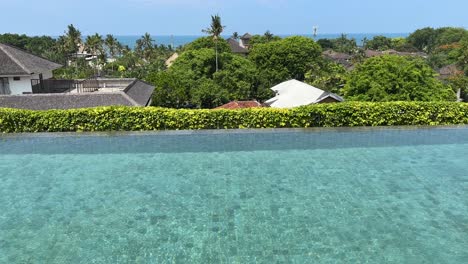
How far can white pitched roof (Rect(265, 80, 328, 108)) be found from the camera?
99.8 feet

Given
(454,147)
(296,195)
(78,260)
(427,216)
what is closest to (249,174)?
(296,195)

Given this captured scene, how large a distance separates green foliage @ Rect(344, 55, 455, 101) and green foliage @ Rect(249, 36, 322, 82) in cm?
2078

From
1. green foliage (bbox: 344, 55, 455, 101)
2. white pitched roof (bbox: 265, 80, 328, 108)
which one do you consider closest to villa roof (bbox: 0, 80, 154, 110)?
white pitched roof (bbox: 265, 80, 328, 108)

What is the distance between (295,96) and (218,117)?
1349 centimetres

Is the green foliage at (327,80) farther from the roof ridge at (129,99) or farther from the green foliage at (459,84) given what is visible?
the roof ridge at (129,99)

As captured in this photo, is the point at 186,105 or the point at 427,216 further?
the point at 186,105

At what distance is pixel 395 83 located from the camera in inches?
1072

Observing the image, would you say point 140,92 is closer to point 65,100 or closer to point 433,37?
point 65,100

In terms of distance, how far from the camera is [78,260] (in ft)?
31.3

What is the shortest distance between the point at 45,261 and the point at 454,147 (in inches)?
653

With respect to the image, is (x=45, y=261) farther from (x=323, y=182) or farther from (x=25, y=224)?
(x=323, y=182)

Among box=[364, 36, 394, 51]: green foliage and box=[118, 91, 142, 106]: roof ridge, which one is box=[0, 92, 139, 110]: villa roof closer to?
box=[118, 91, 142, 106]: roof ridge

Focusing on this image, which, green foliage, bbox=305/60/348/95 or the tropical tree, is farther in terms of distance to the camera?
the tropical tree

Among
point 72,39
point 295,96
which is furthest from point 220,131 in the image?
point 72,39
